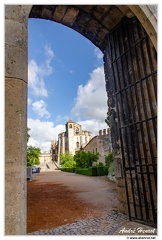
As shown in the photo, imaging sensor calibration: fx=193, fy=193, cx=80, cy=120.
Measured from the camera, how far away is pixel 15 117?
1.62 metres

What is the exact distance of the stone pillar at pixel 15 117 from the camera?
1501 mm

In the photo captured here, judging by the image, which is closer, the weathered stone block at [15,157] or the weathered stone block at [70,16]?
the weathered stone block at [15,157]

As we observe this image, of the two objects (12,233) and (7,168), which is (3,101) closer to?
(7,168)

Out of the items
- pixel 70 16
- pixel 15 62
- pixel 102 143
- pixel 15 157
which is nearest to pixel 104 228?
pixel 15 157

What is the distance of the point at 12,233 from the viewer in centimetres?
147

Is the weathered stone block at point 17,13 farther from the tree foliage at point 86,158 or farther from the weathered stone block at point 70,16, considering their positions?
the tree foliage at point 86,158

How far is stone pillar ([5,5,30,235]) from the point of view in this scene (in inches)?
59.1

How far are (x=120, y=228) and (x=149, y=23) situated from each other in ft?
12.9

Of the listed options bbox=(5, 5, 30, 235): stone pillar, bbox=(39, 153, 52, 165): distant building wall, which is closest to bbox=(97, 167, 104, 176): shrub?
bbox=(5, 5, 30, 235): stone pillar

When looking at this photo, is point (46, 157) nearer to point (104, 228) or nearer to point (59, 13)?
point (59, 13)

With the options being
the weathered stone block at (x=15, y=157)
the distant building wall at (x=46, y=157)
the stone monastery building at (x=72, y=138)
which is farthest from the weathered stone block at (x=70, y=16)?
the distant building wall at (x=46, y=157)

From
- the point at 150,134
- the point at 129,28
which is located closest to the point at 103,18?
the point at 129,28

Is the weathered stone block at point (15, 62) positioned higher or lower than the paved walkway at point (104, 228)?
higher

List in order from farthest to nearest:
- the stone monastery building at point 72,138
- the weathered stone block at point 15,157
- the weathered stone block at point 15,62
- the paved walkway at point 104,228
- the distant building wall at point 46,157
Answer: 1. the distant building wall at point 46,157
2. the stone monastery building at point 72,138
3. the paved walkway at point 104,228
4. the weathered stone block at point 15,62
5. the weathered stone block at point 15,157
